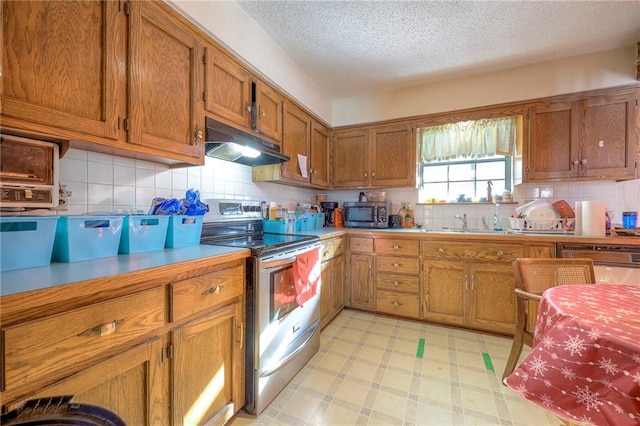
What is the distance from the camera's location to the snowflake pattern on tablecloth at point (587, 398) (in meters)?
0.70

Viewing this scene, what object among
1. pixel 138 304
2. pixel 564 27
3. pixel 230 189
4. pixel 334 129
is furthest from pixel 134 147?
pixel 564 27

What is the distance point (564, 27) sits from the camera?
1970mm

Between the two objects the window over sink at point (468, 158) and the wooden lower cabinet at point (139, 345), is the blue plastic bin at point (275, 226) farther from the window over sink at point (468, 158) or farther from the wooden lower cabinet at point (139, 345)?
the window over sink at point (468, 158)

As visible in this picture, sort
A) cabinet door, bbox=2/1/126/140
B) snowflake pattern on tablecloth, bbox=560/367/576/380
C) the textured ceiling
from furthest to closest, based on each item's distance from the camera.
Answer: the textured ceiling < cabinet door, bbox=2/1/126/140 < snowflake pattern on tablecloth, bbox=560/367/576/380

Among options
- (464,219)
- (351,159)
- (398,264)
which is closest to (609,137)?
(464,219)

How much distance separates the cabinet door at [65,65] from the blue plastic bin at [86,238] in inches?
14.4

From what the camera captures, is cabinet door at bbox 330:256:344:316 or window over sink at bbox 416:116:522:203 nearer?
cabinet door at bbox 330:256:344:316

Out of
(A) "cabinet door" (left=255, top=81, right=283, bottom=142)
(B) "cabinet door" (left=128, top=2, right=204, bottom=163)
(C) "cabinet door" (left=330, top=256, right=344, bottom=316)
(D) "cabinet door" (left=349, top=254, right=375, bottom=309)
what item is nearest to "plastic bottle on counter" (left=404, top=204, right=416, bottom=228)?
(D) "cabinet door" (left=349, top=254, right=375, bottom=309)

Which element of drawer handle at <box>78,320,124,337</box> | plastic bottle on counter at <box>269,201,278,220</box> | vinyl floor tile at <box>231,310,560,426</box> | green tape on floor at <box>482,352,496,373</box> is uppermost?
plastic bottle on counter at <box>269,201,278,220</box>

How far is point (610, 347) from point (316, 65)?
269 cm

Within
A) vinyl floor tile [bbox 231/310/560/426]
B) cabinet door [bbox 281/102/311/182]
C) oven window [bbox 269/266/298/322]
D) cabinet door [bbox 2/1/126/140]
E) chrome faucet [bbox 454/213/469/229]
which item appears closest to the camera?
cabinet door [bbox 2/1/126/140]

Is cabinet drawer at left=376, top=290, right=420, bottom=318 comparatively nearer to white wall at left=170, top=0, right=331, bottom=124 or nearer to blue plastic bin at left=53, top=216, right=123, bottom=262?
white wall at left=170, top=0, right=331, bottom=124

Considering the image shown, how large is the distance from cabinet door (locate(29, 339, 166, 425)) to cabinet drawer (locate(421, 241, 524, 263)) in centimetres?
224

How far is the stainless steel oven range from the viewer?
4.53 feet
